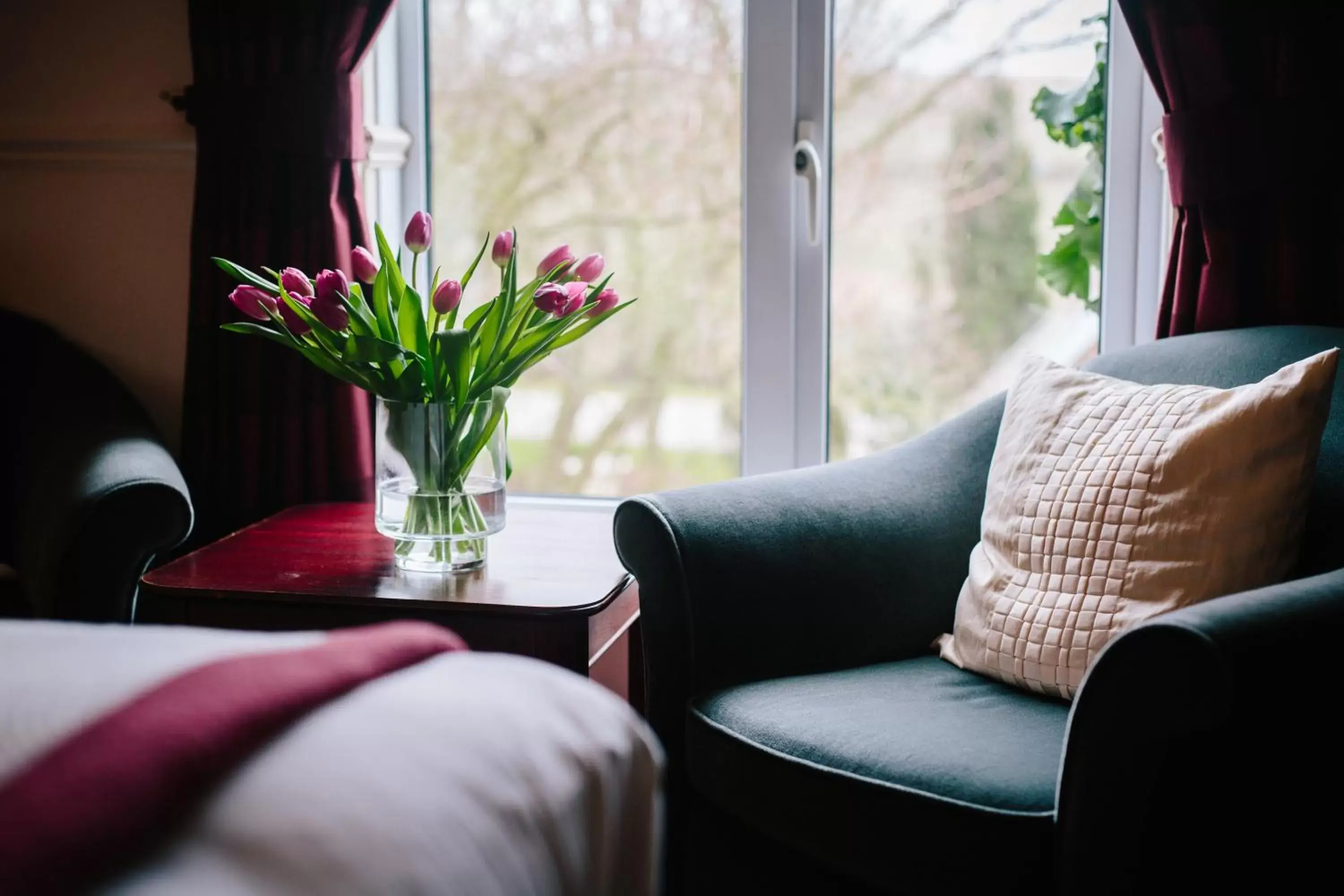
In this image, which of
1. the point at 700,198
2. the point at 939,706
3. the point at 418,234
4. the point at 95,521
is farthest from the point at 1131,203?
the point at 95,521

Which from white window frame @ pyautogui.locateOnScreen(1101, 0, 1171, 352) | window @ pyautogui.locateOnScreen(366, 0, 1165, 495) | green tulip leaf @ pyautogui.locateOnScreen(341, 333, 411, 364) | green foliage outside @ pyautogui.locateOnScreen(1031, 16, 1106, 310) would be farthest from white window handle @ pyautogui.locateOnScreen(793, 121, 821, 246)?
green tulip leaf @ pyautogui.locateOnScreen(341, 333, 411, 364)

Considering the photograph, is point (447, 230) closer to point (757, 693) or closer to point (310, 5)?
point (310, 5)

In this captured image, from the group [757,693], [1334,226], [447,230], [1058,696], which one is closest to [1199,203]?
[1334,226]

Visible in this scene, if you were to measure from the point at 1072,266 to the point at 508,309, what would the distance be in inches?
46.3

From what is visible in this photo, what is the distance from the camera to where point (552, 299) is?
1682mm

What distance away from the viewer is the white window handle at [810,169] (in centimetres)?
238

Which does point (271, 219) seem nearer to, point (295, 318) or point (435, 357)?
point (295, 318)

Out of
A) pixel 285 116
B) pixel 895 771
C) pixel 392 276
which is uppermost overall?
pixel 285 116

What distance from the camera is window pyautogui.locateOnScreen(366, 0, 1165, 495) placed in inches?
92.7

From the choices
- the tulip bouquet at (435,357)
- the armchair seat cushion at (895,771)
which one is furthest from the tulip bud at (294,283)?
the armchair seat cushion at (895,771)

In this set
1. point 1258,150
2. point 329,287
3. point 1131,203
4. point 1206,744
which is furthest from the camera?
point 1131,203

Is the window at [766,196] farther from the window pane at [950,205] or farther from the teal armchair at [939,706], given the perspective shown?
the teal armchair at [939,706]

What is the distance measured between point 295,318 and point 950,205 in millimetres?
1277

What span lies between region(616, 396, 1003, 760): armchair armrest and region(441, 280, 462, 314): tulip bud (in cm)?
37
